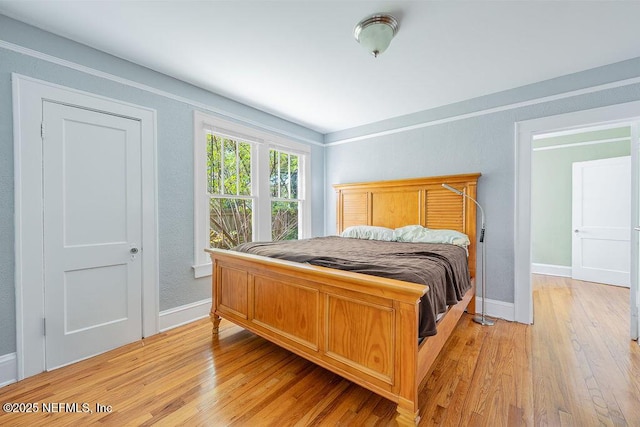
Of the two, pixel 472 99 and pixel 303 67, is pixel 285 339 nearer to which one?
pixel 303 67

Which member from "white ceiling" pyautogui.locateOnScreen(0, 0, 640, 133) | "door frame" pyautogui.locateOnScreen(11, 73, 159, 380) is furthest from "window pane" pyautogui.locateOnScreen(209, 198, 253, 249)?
"door frame" pyautogui.locateOnScreen(11, 73, 159, 380)

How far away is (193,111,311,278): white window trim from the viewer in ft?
9.41

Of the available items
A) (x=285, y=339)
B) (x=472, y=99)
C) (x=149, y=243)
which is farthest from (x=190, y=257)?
(x=472, y=99)

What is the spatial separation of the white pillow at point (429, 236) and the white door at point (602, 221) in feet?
9.52

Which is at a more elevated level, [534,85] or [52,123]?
[534,85]

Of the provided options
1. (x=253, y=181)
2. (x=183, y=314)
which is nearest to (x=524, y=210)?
(x=253, y=181)

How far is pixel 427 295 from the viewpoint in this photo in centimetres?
145

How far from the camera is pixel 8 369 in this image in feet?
5.98

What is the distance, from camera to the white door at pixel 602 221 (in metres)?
3.89

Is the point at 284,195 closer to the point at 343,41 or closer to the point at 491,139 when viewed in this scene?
the point at 343,41

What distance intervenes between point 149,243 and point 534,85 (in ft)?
13.7

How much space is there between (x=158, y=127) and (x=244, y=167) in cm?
108

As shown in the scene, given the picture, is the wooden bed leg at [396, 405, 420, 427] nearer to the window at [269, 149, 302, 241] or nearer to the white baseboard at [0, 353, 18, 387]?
the white baseboard at [0, 353, 18, 387]

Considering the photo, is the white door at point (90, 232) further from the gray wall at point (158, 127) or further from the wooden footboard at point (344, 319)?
the wooden footboard at point (344, 319)
